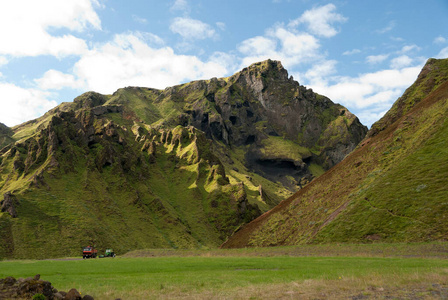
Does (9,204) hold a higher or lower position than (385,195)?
higher

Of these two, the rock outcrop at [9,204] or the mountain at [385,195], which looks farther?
the rock outcrop at [9,204]

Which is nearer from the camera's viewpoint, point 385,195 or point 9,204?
point 385,195

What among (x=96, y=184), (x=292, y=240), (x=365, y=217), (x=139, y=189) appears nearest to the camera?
(x=365, y=217)

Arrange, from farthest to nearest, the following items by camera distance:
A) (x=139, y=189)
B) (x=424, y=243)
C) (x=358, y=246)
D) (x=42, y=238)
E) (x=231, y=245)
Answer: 1. (x=139, y=189)
2. (x=42, y=238)
3. (x=231, y=245)
4. (x=358, y=246)
5. (x=424, y=243)

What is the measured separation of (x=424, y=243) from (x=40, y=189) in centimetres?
13682

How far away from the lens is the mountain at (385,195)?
157ft

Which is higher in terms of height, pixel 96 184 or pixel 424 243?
pixel 96 184

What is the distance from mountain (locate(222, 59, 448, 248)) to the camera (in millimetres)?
47875

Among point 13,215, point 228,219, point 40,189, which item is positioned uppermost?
point 40,189

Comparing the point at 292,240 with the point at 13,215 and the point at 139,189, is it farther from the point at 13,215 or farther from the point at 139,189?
the point at 139,189

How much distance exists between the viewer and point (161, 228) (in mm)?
149125

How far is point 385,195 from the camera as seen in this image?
180 ft

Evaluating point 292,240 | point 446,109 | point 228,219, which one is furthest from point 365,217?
point 228,219

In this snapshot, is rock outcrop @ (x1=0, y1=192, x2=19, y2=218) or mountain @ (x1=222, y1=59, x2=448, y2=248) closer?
mountain @ (x1=222, y1=59, x2=448, y2=248)
